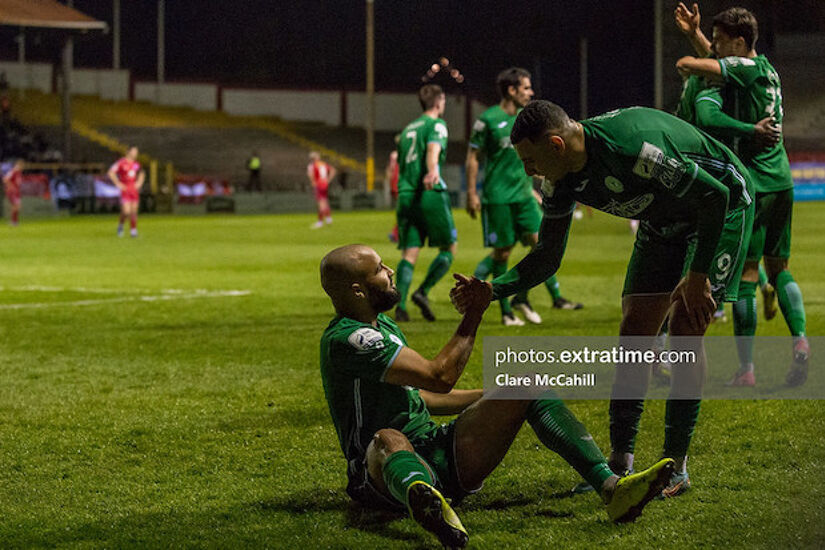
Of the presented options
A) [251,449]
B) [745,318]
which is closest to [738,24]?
[745,318]

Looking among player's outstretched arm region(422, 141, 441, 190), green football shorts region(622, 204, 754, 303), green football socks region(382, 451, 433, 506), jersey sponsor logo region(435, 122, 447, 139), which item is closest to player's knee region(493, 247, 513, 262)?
player's outstretched arm region(422, 141, 441, 190)

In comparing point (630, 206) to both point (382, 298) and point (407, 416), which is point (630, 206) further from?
point (407, 416)

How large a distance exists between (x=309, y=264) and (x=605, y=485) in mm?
14212

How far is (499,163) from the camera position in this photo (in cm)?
1085

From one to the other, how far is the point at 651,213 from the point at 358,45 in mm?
58676

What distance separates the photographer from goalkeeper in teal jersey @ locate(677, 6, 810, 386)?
20.5ft

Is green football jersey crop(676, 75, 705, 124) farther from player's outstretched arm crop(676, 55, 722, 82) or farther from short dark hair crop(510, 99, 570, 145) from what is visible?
short dark hair crop(510, 99, 570, 145)

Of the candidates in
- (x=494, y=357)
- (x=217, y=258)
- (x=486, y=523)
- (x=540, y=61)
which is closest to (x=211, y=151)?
(x=540, y=61)

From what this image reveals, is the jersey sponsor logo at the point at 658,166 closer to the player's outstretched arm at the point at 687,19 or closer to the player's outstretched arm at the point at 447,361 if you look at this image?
the player's outstretched arm at the point at 447,361

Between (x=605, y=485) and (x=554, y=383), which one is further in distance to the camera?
(x=554, y=383)

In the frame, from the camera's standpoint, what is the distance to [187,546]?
4332mm

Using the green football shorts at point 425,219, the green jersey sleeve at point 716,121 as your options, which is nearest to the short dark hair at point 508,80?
the green football shorts at point 425,219

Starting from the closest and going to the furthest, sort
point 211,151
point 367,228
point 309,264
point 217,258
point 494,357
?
point 494,357 < point 309,264 < point 217,258 < point 367,228 < point 211,151

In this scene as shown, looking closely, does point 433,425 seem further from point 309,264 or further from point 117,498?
point 309,264
